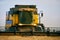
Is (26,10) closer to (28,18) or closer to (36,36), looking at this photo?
(28,18)

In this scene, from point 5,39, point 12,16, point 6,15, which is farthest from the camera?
point 6,15

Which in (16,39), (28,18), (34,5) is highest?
(34,5)

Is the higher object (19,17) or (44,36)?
(19,17)

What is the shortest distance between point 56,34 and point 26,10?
15.0 feet

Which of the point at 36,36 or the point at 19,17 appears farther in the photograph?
the point at 19,17

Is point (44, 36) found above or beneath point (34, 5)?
beneath

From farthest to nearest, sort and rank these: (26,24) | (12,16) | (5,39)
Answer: (12,16)
(26,24)
(5,39)

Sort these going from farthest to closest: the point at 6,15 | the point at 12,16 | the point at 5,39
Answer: the point at 6,15, the point at 12,16, the point at 5,39

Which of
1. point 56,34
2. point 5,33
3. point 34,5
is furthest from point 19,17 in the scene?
point 56,34

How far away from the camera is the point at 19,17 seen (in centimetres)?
1647

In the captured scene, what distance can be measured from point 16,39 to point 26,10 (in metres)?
4.28

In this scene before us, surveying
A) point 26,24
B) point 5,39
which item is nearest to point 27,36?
point 5,39

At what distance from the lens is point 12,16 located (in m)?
18.0

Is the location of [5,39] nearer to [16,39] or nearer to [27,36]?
[16,39]
